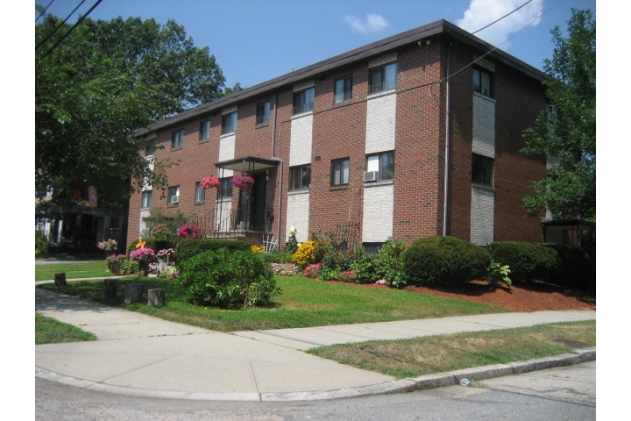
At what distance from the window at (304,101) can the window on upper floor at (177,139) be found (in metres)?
8.56

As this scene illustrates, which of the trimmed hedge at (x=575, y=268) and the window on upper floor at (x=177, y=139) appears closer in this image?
the trimmed hedge at (x=575, y=268)

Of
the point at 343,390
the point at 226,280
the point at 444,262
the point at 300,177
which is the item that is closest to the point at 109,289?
the point at 226,280

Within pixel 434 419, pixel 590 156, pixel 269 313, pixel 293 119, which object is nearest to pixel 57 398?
pixel 434 419

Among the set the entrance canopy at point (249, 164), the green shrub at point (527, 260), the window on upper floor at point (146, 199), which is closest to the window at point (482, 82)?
the green shrub at point (527, 260)

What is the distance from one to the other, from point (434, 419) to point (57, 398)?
3391mm

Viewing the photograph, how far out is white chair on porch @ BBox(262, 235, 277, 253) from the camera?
21.1 metres

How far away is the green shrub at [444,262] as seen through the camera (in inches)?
547

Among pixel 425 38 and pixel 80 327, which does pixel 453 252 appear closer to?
pixel 425 38

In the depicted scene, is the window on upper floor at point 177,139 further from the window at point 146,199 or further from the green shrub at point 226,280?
the green shrub at point 226,280

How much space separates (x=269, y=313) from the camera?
389 inches

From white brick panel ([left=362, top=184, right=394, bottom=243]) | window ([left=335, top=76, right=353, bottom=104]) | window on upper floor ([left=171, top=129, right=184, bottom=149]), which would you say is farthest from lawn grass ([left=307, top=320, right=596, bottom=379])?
window on upper floor ([left=171, top=129, right=184, bottom=149])

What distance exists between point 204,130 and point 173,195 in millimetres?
3864

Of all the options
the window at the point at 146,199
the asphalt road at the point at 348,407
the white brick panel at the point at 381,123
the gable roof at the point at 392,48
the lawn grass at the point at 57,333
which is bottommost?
the asphalt road at the point at 348,407

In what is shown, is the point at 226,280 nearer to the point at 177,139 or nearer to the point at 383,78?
the point at 383,78
